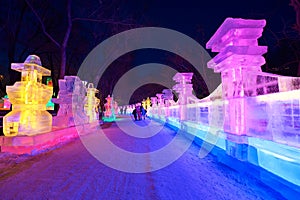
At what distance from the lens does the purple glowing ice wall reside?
4660 mm

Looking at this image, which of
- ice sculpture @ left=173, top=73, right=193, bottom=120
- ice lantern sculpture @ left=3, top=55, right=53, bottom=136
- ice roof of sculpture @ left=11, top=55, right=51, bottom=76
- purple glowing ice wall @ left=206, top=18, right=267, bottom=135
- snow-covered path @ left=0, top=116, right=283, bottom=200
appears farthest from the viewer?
ice sculpture @ left=173, top=73, right=193, bottom=120

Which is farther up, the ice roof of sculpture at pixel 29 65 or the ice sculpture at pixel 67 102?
the ice roof of sculpture at pixel 29 65

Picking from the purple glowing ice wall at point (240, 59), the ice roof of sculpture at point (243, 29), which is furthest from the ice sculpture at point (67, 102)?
the ice roof of sculpture at point (243, 29)

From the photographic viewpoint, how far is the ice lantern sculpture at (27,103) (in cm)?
627

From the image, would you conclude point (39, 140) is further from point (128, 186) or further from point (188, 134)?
point (188, 134)

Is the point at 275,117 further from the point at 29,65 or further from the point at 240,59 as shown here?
the point at 29,65

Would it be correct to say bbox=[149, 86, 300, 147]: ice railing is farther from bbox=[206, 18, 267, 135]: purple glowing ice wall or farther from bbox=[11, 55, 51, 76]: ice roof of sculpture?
bbox=[11, 55, 51, 76]: ice roof of sculpture

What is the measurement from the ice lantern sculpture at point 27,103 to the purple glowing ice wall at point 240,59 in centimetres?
555

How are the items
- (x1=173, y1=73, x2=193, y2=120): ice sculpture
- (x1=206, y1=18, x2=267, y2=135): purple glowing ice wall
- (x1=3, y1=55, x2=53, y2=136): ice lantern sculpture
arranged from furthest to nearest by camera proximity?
(x1=173, y1=73, x2=193, y2=120): ice sculpture
(x1=3, y1=55, x2=53, y2=136): ice lantern sculpture
(x1=206, y1=18, x2=267, y2=135): purple glowing ice wall

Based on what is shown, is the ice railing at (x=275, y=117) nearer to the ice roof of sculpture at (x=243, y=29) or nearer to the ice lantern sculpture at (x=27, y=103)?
the ice roof of sculpture at (x=243, y=29)

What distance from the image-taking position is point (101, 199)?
3088mm

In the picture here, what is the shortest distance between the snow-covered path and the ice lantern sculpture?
113 cm

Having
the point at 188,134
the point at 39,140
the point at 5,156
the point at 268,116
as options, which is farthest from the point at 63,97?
the point at 268,116

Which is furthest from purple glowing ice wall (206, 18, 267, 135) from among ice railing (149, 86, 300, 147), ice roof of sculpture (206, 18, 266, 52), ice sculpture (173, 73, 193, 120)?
ice sculpture (173, 73, 193, 120)
